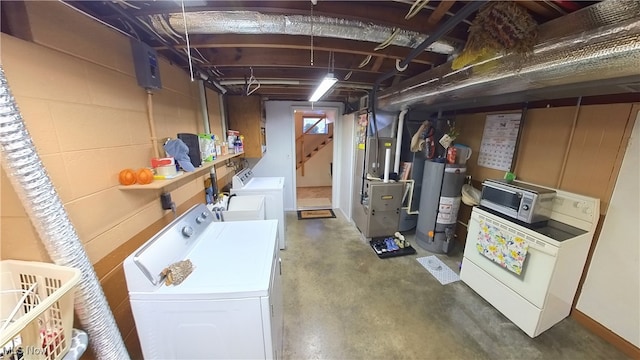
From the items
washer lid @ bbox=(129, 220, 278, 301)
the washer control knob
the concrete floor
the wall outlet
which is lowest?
the concrete floor

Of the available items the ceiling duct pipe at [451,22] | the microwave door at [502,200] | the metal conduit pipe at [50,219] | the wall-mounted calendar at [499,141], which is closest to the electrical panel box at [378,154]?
the wall-mounted calendar at [499,141]

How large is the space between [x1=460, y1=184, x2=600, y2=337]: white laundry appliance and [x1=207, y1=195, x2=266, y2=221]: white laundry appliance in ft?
7.71

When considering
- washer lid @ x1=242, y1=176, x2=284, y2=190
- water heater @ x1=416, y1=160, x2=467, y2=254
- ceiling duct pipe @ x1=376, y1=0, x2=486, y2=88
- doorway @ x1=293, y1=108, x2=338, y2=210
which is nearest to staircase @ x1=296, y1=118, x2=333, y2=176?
doorway @ x1=293, y1=108, x2=338, y2=210

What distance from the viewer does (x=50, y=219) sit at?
29.3 inches

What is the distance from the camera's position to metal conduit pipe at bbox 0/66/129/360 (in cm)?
64

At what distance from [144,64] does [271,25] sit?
80cm

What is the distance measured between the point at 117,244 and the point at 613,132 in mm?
3518

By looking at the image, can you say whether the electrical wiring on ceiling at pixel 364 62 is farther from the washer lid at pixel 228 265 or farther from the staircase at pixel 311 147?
the staircase at pixel 311 147

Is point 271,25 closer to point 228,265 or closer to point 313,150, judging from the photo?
point 228,265

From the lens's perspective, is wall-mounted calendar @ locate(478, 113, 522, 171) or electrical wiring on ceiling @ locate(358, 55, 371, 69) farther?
wall-mounted calendar @ locate(478, 113, 522, 171)

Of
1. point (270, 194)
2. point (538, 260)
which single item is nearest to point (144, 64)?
point (270, 194)

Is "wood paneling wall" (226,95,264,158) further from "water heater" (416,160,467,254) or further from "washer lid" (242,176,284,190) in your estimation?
"water heater" (416,160,467,254)

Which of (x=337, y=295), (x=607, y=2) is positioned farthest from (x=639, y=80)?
(x=337, y=295)

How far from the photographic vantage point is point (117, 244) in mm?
1172
